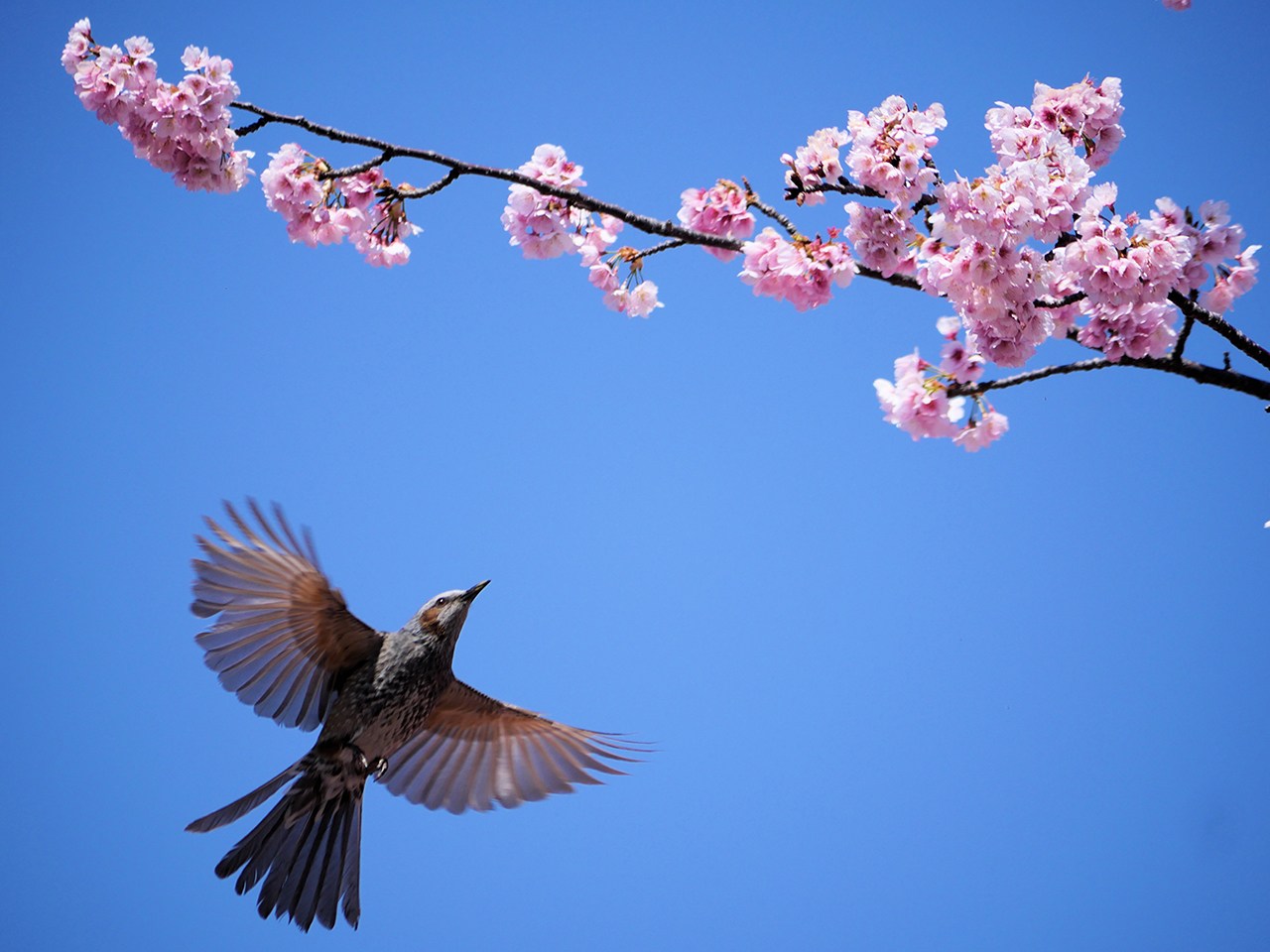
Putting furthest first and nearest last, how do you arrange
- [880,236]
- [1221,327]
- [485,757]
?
1. [485,757]
2. [880,236]
3. [1221,327]

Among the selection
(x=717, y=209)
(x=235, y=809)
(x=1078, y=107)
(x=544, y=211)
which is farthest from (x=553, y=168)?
(x=235, y=809)

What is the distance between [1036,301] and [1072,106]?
2.09ft

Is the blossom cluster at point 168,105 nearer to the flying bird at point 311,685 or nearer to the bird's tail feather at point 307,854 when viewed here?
the flying bird at point 311,685

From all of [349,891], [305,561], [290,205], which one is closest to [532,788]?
[349,891]

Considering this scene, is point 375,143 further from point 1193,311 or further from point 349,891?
point 349,891

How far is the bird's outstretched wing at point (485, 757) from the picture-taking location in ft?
14.1

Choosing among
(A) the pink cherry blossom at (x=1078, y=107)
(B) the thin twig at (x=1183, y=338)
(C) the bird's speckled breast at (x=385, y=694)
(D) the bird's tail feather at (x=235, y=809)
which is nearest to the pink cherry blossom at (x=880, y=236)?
(A) the pink cherry blossom at (x=1078, y=107)

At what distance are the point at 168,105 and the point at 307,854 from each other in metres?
2.66

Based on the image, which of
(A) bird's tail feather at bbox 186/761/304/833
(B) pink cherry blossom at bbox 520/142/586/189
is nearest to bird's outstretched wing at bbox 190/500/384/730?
(A) bird's tail feather at bbox 186/761/304/833

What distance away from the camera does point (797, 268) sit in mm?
2736

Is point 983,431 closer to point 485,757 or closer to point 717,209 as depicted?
point 717,209

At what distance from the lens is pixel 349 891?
12.1 feet

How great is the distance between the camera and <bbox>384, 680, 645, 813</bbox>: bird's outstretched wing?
14.1 feet

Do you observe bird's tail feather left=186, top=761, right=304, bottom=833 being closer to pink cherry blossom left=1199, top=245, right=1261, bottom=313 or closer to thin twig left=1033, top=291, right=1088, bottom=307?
A: thin twig left=1033, top=291, right=1088, bottom=307
